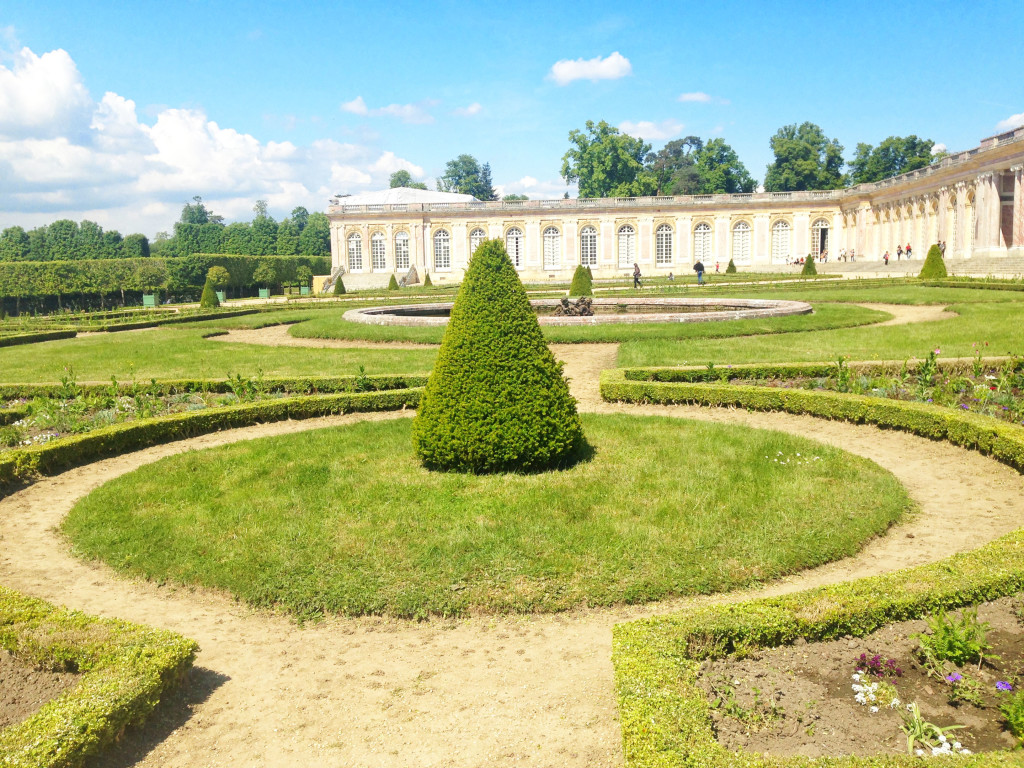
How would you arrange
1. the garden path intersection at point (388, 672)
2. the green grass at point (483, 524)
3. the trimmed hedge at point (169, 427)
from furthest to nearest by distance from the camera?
the trimmed hedge at point (169, 427) < the green grass at point (483, 524) < the garden path intersection at point (388, 672)

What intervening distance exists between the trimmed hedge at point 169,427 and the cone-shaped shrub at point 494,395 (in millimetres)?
3101

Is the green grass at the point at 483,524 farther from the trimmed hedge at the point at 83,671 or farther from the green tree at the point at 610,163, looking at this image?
the green tree at the point at 610,163

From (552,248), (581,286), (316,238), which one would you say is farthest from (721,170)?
(581,286)

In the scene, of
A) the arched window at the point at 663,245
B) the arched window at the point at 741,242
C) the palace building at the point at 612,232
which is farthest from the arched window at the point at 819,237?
the arched window at the point at 663,245

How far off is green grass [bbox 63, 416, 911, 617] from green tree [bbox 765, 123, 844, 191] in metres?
63.5

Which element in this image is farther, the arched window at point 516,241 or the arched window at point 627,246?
the arched window at point 516,241

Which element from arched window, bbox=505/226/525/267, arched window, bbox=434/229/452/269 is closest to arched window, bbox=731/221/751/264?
arched window, bbox=505/226/525/267

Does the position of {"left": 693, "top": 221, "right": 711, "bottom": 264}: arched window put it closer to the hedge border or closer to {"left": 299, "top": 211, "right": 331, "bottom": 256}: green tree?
{"left": 299, "top": 211, "right": 331, "bottom": 256}: green tree

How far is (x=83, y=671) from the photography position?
345 centimetres

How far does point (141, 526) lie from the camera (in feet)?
18.1

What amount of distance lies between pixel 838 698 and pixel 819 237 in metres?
55.7

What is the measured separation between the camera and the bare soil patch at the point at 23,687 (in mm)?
3240

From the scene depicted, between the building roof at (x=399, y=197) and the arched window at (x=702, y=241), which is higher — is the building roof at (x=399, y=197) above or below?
above

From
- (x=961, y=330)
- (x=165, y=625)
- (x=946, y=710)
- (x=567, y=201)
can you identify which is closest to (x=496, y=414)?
(x=165, y=625)
